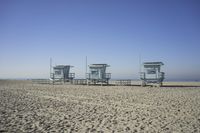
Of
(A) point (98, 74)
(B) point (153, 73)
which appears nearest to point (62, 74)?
(A) point (98, 74)

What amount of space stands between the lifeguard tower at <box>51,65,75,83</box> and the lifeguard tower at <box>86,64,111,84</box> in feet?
17.6

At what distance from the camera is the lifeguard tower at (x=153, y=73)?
2575 centimetres

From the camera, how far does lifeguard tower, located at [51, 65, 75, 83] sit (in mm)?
35812

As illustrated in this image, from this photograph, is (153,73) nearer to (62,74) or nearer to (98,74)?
(98,74)

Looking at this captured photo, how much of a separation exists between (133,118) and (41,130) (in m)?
3.21

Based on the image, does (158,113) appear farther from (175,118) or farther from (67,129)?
(67,129)

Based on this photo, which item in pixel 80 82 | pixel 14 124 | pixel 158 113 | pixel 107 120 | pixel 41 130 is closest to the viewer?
pixel 41 130

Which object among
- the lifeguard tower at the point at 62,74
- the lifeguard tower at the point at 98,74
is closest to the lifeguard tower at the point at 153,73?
the lifeguard tower at the point at 98,74

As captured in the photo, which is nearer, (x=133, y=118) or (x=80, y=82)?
(x=133, y=118)

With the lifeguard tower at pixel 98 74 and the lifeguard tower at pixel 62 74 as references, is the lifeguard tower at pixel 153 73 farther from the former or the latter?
the lifeguard tower at pixel 62 74

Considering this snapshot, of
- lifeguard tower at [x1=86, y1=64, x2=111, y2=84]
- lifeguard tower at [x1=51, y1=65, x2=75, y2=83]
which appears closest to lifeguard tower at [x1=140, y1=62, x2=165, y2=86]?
lifeguard tower at [x1=86, y1=64, x2=111, y2=84]

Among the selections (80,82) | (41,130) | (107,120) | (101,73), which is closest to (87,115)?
(107,120)

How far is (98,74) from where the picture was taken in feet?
102

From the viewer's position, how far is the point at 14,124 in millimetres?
6547
